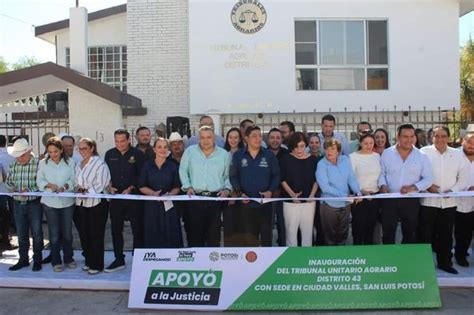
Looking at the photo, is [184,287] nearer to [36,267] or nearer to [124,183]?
[124,183]

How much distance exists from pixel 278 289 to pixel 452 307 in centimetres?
182

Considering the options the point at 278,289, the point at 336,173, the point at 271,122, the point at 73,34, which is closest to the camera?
the point at 278,289

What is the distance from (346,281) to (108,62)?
1361cm

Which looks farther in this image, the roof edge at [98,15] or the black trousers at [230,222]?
the roof edge at [98,15]

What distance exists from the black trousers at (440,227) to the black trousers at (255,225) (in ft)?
6.22

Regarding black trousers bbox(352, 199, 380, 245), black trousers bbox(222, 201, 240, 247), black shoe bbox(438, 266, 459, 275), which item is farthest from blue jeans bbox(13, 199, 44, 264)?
black shoe bbox(438, 266, 459, 275)

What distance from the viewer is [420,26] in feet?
45.8

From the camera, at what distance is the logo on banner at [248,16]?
539 inches

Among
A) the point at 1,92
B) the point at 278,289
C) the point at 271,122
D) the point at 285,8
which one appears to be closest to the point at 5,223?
the point at 1,92

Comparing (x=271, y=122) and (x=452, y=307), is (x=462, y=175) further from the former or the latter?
(x=271, y=122)

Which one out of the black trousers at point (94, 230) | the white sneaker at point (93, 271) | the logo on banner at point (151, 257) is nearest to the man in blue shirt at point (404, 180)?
the logo on banner at point (151, 257)

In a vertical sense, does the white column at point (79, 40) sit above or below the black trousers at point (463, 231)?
above

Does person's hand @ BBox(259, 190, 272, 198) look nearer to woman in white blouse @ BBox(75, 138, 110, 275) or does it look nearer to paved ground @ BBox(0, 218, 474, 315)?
paved ground @ BBox(0, 218, 474, 315)

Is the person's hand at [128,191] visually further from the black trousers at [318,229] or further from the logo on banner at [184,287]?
the black trousers at [318,229]
